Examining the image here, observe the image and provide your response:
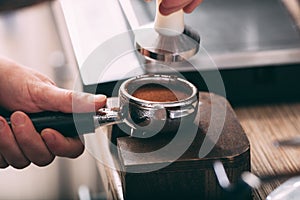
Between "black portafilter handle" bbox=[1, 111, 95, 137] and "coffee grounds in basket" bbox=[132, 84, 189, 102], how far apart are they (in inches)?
3.0

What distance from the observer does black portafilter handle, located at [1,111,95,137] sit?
1.01 meters

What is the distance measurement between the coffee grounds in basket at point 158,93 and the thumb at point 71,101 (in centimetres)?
7

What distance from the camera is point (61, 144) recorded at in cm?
109

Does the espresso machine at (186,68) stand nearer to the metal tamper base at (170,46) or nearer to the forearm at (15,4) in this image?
the metal tamper base at (170,46)

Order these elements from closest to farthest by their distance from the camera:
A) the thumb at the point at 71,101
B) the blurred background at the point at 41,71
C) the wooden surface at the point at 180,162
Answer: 1. the wooden surface at the point at 180,162
2. the thumb at the point at 71,101
3. the blurred background at the point at 41,71

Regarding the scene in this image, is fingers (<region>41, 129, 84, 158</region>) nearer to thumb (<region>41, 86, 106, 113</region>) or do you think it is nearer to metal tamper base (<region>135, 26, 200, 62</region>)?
thumb (<region>41, 86, 106, 113</region>)

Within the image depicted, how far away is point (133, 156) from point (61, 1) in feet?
2.26

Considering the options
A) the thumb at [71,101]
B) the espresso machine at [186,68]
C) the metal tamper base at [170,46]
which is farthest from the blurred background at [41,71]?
the metal tamper base at [170,46]

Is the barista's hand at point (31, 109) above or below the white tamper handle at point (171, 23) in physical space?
below

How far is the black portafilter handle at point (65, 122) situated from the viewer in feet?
3.33

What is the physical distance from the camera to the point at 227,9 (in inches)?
57.4

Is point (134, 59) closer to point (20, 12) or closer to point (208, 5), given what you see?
point (208, 5)

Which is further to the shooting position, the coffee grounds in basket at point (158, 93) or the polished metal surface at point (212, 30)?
the polished metal surface at point (212, 30)

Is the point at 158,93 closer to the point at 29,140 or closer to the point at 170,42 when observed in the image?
the point at 170,42
